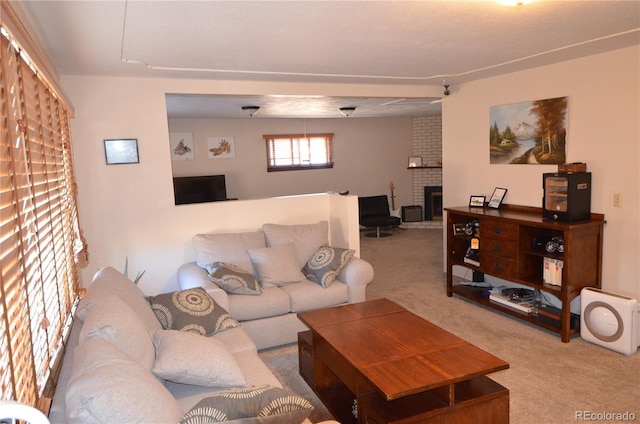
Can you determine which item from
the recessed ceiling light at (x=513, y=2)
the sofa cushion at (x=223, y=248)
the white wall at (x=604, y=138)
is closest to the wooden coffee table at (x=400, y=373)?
the sofa cushion at (x=223, y=248)

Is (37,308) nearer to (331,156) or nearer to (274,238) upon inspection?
(274,238)

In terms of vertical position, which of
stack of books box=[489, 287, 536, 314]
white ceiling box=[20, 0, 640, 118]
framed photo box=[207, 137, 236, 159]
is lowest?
stack of books box=[489, 287, 536, 314]

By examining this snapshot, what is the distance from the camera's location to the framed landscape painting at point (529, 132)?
413 centimetres

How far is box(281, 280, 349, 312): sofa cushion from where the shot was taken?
3.73 m

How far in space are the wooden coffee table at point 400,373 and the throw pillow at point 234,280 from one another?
0.84 m

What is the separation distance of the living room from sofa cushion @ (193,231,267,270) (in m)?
0.36

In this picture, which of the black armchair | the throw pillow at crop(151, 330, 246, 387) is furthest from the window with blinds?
the black armchair

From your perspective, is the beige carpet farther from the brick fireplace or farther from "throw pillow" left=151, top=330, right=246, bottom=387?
the brick fireplace

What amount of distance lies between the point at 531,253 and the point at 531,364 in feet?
3.42

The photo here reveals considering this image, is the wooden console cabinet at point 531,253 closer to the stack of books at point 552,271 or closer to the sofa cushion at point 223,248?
the stack of books at point 552,271

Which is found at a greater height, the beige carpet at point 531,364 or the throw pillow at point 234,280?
the throw pillow at point 234,280

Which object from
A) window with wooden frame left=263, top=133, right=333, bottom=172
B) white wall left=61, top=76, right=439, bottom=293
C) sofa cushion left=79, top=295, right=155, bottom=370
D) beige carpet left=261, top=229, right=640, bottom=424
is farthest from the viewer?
window with wooden frame left=263, top=133, right=333, bottom=172

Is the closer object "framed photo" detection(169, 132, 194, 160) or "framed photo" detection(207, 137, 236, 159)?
"framed photo" detection(169, 132, 194, 160)

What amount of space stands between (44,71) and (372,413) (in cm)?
229
